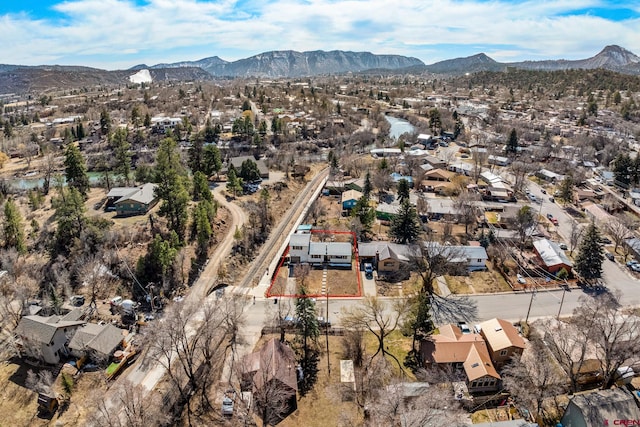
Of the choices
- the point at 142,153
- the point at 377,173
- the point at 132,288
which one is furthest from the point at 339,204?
the point at 142,153

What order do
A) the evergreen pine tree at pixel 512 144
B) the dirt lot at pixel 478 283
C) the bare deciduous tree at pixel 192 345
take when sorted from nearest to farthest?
the bare deciduous tree at pixel 192 345
the dirt lot at pixel 478 283
the evergreen pine tree at pixel 512 144

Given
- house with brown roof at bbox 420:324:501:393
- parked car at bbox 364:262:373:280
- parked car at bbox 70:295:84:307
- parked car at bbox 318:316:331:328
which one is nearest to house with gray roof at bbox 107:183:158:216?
parked car at bbox 70:295:84:307

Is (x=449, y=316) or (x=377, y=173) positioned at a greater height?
(x=377, y=173)

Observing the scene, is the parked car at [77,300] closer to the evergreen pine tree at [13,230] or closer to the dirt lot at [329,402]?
the evergreen pine tree at [13,230]

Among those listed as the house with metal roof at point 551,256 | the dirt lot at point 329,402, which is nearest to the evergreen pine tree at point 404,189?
the house with metal roof at point 551,256

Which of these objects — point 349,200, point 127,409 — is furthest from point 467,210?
point 127,409

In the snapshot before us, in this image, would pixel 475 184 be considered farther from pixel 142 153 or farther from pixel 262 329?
pixel 142 153

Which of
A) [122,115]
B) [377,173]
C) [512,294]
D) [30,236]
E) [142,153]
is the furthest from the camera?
[122,115]

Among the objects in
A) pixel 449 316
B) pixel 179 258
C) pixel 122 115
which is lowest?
pixel 449 316
